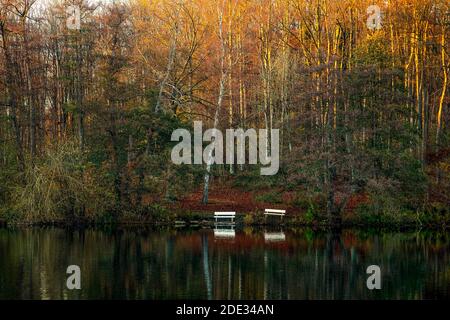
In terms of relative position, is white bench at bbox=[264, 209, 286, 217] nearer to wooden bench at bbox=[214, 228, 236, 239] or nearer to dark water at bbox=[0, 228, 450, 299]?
dark water at bbox=[0, 228, 450, 299]

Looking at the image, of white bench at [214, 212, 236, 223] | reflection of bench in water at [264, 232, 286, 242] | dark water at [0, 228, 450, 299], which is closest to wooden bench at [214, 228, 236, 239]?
dark water at [0, 228, 450, 299]

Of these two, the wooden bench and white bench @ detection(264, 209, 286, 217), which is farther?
white bench @ detection(264, 209, 286, 217)

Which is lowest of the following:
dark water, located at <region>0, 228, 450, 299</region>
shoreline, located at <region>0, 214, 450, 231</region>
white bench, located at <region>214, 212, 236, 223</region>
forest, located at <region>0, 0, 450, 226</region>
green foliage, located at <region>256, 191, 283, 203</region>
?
dark water, located at <region>0, 228, 450, 299</region>

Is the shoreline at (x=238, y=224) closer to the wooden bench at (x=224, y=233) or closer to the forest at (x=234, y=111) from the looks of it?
the forest at (x=234, y=111)

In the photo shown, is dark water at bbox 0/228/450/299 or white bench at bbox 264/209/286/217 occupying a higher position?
white bench at bbox 264/209/286/217

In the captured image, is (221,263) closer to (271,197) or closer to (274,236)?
(274,236)

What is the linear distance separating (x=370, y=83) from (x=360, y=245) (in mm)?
8551

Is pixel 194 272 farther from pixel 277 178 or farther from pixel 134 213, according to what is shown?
pixel 277 178

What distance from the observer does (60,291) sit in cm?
1795

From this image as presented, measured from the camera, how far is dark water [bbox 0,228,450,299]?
724 inches

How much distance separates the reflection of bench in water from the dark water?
43 mm

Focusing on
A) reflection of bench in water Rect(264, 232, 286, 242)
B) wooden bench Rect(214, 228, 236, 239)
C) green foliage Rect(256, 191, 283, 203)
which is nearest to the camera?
reflection of bench in water Rect(264, 232, 286, 242)

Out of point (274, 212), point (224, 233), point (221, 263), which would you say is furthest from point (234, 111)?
point (221, 263)

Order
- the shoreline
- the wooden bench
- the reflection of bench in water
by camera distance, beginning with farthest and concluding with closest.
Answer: the shoreline → the wooden bench → the reflection of bench in water
